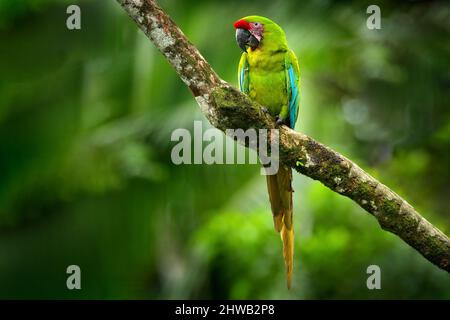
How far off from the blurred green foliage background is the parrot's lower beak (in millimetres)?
1374

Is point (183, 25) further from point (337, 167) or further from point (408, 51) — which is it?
point (337, 167)

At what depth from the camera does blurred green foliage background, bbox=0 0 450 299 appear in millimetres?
6719

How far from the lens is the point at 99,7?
7.24 meters

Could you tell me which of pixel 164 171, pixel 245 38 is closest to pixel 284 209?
pixel 245 38

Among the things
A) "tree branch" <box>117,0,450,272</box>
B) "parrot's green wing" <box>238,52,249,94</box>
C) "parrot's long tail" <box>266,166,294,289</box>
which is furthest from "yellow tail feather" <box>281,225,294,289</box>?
"parrot's green wing" <box>238,52,249,94</box>

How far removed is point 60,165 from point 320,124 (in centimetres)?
250

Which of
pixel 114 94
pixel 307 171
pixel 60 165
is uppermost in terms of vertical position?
pixel 114 94

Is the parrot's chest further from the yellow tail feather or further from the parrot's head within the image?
the yellow tail feather

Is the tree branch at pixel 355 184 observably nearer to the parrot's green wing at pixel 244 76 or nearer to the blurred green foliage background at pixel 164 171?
the parrot's green wing at pixel 244 76

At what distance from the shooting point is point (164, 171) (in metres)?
6.82

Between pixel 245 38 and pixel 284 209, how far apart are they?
4.03 ft
